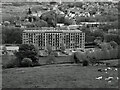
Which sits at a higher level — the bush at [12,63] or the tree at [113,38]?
the tree at [113,38]

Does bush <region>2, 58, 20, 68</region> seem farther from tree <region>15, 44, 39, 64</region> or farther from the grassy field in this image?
the grassy field

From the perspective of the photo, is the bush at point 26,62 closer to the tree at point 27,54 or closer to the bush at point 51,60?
the tree at point 27,54

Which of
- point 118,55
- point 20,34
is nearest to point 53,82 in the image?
point 118,55

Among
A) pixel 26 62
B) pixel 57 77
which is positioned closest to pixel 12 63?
pixel 26 62

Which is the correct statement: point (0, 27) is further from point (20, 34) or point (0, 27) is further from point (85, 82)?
point (85, 82)

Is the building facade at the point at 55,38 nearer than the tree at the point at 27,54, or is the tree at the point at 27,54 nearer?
the tree at the point at 27,54

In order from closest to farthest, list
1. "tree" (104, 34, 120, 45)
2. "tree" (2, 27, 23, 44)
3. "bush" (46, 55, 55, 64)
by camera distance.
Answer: "bush" (46, 55, 55, 64) → "tree" (104, 34, 120, 45) → "tree" (2, 27, 23, 44)

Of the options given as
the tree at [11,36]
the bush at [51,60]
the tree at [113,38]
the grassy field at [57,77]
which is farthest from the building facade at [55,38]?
the grassy field at [57,77]

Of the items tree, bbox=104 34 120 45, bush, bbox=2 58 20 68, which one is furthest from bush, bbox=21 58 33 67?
tree, bbox=104 34 120 45
